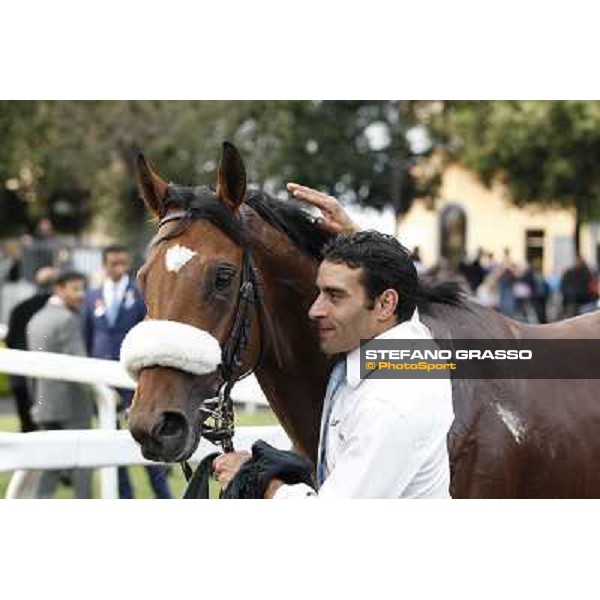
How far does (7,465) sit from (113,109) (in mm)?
25243

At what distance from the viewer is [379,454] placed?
7.90 feet

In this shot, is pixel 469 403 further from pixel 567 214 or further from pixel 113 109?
pixel 113 109

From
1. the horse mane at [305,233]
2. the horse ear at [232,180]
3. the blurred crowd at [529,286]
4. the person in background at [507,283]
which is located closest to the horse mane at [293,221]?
the horse mane at [305,233]

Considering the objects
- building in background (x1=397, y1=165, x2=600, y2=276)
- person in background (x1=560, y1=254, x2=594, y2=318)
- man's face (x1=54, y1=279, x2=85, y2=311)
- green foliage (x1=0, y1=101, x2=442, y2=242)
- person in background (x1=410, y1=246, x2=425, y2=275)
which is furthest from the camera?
green foliage (x1=0, y1=101, x2=442, y2=242)

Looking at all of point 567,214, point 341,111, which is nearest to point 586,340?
point 567,214

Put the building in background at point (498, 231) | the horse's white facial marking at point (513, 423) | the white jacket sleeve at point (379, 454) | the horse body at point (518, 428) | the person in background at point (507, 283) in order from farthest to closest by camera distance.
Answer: the building in background at point (498, 231), the person in background at point (507, 283), the horse's white facial marking at point (513, 423), the horse body at point (518, 428), the white jacket sleeve at point (379, 454)

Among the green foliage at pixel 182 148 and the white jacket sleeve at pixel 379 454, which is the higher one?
the green foliage at pixel 182 148

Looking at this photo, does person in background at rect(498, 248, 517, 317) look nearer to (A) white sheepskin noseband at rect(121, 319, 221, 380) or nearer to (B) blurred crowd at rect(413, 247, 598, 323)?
(B) blurred crowd at rect(413, 247, 598, 323)

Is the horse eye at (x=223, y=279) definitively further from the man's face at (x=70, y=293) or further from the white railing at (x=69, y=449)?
the man's face at (x=70, y=293)

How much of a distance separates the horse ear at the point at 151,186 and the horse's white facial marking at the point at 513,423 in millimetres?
1189

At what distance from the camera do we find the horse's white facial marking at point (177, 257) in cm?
315

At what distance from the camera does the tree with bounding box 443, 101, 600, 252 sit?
11852 mm

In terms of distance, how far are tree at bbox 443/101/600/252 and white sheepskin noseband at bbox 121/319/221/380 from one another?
6.86m

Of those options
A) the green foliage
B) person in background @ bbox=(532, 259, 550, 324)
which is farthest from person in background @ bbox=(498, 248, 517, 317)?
the green foliage
